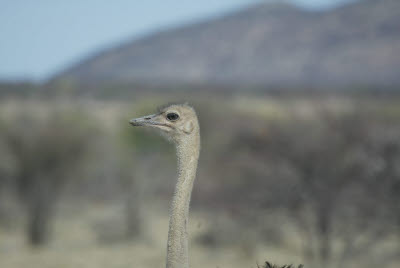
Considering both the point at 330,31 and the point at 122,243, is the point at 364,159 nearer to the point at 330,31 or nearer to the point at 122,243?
the point at 122,243

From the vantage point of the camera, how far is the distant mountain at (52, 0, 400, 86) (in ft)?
369

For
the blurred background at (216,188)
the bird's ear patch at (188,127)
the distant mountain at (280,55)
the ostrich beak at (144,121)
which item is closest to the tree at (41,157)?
the blurred background at (216,188)

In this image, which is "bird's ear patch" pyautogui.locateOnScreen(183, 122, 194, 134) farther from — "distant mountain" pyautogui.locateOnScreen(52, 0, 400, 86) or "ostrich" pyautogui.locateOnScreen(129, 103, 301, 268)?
"distant mountain" pyautogui.locateOnScreen(52, 0, 400, 86)

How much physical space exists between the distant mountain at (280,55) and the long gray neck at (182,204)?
81108 millimetres

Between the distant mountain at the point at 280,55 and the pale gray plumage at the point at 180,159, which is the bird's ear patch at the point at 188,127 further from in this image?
the distant mountain at the point at 280,55

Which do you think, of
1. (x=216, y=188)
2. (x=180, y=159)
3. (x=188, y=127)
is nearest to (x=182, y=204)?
(x=180, y=159)

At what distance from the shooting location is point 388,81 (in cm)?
9369

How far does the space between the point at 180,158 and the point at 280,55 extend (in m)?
173

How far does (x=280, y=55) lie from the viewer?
17438cm

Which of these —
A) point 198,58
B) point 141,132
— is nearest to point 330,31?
point 198,58

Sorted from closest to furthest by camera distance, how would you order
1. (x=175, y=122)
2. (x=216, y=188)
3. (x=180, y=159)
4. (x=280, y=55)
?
(x=180, y=159), (x=175, y=122), (x=216, y=188), (x=280, y=55)

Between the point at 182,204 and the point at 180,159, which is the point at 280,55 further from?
the point at 182,204

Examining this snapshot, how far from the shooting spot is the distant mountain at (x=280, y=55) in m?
112

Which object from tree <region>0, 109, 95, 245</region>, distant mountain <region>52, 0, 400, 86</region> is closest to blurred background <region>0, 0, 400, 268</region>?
tree <region>0, 109, 95, 245</region>
